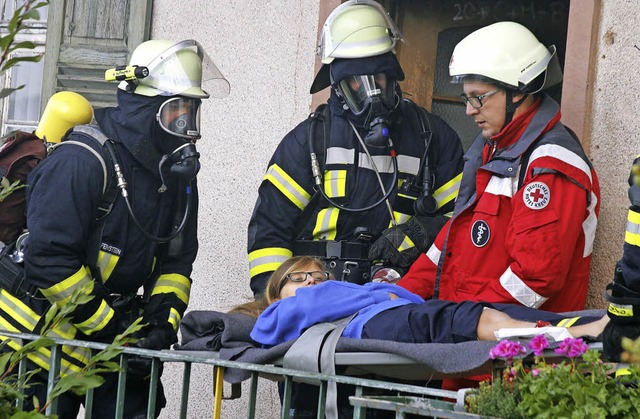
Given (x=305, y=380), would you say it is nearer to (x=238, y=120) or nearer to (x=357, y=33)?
(x=357, y=33)

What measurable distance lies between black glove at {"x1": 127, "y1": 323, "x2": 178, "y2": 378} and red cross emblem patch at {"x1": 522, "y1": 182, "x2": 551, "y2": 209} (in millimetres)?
1598

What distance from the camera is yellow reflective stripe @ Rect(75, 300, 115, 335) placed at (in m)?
4.64

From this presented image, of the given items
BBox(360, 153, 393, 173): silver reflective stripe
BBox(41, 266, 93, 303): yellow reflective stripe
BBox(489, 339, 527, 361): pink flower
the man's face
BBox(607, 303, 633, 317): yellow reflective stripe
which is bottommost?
BBox(41, 266, 93, 303): yellow reflective stripe

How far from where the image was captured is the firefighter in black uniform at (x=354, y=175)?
193 inches

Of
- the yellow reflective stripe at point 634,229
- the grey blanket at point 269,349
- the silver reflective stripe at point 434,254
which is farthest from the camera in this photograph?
the silver reflective stripe at point 434,254

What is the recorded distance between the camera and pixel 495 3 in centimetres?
648

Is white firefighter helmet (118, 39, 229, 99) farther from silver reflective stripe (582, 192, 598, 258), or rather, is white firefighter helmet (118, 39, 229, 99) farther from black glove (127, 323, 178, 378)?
silver reflective stripe (582, 192, 598, 258)

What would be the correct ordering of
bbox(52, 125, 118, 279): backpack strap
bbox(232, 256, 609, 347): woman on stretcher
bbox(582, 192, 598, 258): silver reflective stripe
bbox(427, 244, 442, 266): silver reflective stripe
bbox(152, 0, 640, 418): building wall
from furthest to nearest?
bbox(152, 0, 640, 418): building wall, bbox(52, 125, 118, 279): backpack strap, bbox(427, 244, 442, 266): silver reflective stripe, bbox(582, 192, 598, 258): silver reflective stripe, bbox(232, 256, 609, 347): woman on stretcher

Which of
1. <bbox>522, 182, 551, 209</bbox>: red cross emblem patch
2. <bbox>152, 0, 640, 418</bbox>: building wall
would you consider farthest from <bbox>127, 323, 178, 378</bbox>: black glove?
<bbox>522, 182, 551, 209</bbox>: red cross emblem patch

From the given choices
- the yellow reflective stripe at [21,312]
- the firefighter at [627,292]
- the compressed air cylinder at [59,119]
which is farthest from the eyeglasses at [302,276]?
the firefighter at [627,292]

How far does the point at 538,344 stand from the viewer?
3.16 m

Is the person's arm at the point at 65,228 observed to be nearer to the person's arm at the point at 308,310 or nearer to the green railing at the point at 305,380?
the green railing at the point at 305,380

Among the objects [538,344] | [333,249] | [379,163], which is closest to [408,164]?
[379,163]

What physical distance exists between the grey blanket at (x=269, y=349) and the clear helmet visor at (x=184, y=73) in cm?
111
